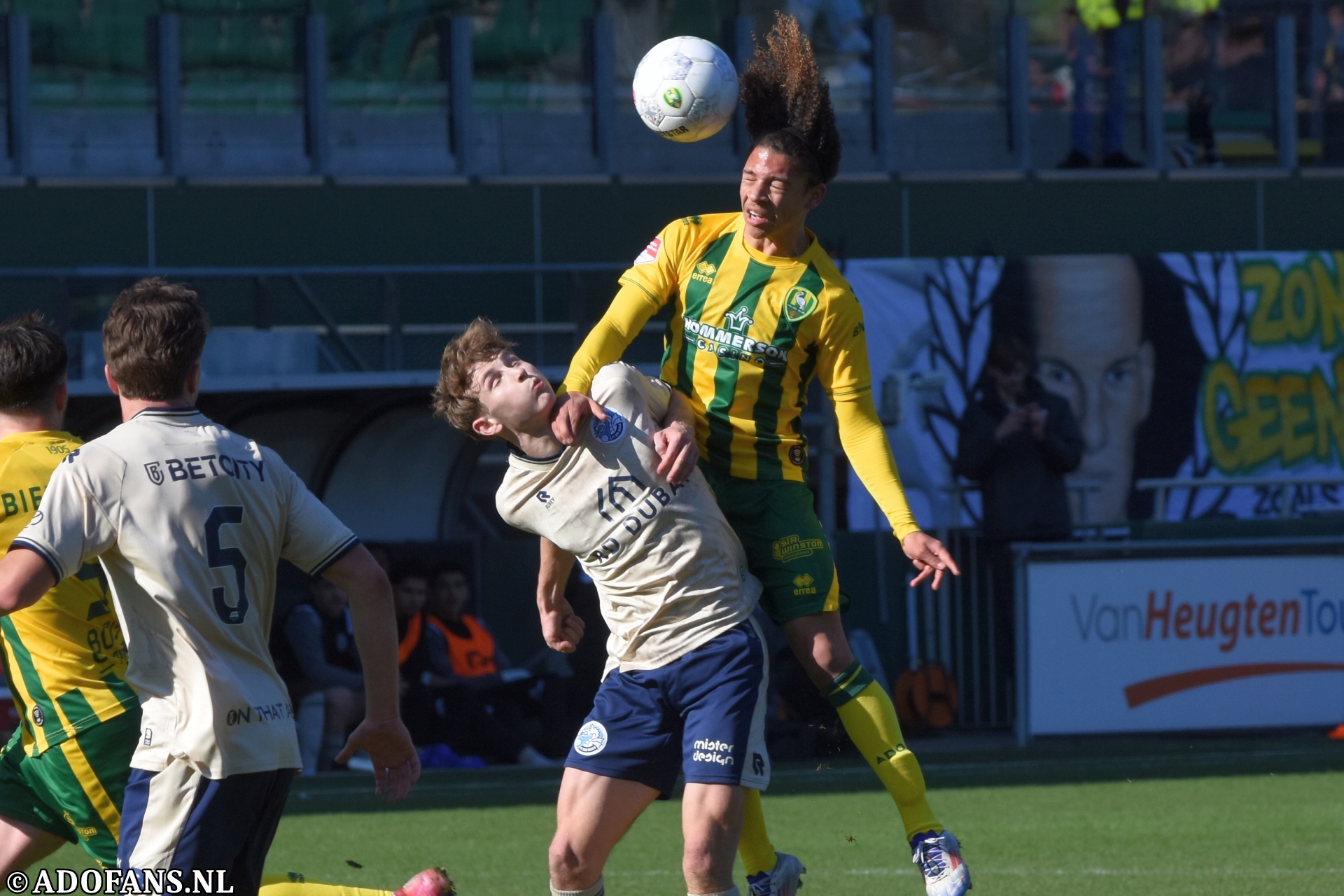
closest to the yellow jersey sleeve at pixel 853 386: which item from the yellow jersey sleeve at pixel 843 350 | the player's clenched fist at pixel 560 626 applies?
the yellow jersey sleeve at pixel 843 350

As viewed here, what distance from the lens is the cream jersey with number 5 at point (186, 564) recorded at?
12.6ft

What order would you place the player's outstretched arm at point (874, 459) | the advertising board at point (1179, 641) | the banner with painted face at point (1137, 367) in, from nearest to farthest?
the player's outstretched arm at point (874, 459) → the advertising board at point (1179, 641) → the banner with painted face at point (1137, 367)

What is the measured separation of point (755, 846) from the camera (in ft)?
17.6

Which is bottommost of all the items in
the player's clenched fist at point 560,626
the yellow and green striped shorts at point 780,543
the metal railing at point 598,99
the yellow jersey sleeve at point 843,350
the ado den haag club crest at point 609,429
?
the player's clenched fist at point 560,626

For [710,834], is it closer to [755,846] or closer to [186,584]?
[755,846]

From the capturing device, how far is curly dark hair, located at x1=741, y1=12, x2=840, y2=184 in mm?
5418

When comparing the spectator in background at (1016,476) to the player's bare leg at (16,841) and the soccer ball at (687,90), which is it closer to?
the soccer ball at (687,90)

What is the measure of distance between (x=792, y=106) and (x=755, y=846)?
2128 millimetres

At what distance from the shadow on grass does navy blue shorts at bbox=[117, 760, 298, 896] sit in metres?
5.44

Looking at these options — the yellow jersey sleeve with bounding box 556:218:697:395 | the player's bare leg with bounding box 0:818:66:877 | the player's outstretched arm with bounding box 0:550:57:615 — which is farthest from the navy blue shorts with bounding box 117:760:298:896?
the yellow jersey sleeve with bounding box 556:218:697:395

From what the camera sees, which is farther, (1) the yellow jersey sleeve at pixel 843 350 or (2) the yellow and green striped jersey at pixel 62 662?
(1) the yellow jersey sleeve at pixel 843 350

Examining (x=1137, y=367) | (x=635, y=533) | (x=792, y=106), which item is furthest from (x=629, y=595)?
(x=1137, y=367)

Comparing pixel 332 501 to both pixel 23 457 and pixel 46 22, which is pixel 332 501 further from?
pixel 23 457

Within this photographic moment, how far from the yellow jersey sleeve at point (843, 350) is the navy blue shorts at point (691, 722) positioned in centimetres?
89
